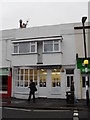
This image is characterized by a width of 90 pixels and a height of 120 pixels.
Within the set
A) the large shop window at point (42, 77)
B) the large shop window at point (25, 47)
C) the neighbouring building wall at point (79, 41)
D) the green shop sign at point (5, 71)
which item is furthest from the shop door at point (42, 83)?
the neighbouring building wall at point (79, 41)

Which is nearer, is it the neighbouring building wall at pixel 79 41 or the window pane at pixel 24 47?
the neighbouring building wall at pixel 79 41

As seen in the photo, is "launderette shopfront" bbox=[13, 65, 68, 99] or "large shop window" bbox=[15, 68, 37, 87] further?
"large shop window" bbox=[15, 68, 37, 87]

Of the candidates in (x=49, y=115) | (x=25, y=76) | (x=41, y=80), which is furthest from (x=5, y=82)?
(x=49, y=115)

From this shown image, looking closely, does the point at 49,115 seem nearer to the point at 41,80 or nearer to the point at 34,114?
the point at 34,114

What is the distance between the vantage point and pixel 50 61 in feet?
61.7

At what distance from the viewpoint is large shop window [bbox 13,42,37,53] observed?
64.2 ft

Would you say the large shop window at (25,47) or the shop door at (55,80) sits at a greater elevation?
the large shop window at (25,47)

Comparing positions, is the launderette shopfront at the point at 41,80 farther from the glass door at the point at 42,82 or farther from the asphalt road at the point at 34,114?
the asphalt road at the point at 34,114

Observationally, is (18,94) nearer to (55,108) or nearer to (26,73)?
(26,73)

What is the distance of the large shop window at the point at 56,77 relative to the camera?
751 inches

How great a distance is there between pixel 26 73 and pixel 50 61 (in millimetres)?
3057

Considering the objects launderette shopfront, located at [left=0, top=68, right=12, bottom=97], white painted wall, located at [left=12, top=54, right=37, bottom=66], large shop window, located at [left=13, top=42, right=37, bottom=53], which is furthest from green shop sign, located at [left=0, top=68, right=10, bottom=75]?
large shop window, located at [left=13, top=42, right=37, bottom=53]

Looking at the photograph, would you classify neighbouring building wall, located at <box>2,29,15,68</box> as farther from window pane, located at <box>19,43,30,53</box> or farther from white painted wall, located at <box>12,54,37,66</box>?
window pane, located at <box>19,43,30,53</box>

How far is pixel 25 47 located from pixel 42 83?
427 cm
